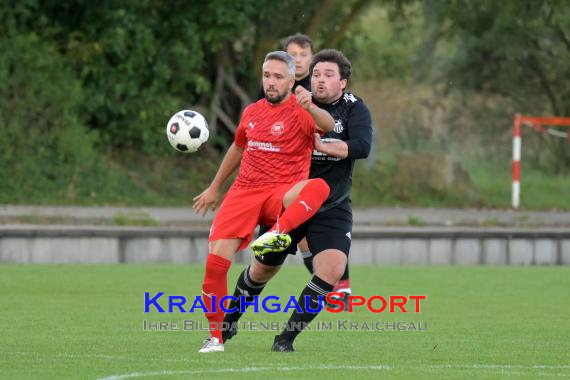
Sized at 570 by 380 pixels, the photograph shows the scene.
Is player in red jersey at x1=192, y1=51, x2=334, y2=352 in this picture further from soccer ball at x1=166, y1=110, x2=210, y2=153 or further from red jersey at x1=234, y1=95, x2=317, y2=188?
soccer ball at x1=166, y1=110, x2=210, y2=153

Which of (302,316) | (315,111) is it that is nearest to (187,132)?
(315,111)

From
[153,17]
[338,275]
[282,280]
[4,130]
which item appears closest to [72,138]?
[4,130]

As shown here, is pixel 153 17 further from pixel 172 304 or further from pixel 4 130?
pixel 172 304

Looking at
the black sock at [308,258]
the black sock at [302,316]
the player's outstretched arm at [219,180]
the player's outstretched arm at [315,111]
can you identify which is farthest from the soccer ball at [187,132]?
the black sock at [308,258]

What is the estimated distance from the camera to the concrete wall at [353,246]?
17.0m

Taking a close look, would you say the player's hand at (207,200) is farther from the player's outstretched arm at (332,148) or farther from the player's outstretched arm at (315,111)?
the player's outstretched arm at (315,111)

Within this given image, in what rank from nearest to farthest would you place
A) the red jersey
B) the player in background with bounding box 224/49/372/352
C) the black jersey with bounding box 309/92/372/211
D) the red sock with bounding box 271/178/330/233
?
the red sock with bounding box 271/178/330/233 → the red jersey → the player in background with bounding box 224/49/372/352 → the black jersey with bounding box 309/92/372/211

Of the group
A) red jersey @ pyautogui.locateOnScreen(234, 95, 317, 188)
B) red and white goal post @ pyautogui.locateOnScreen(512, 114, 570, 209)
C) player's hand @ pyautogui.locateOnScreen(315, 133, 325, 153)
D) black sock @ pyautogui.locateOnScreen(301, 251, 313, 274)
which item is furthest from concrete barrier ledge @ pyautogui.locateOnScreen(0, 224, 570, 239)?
player's hand @ pyautogui.locateOnScreen(315, 133, 325, 153)

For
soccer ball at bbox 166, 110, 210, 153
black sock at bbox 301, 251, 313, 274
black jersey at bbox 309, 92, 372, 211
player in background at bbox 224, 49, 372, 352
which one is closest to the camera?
player in background at bbox 224, 49, 372, 352

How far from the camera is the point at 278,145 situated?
851cm

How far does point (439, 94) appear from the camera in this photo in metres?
31.7

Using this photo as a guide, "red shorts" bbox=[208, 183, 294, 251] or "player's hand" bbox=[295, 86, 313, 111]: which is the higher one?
"player's hand" bbox=[295, 86, 313, 111]

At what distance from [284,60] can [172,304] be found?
4.49 metres

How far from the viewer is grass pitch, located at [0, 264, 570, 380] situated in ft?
25.0
